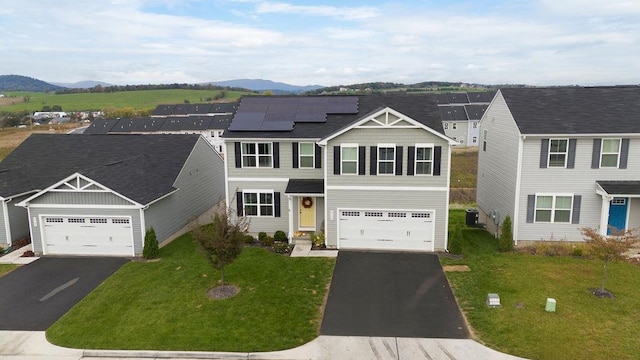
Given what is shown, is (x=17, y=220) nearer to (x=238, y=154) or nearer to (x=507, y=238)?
(x=238, y=154)

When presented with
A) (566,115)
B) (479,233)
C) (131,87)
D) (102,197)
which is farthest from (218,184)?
(131,87)

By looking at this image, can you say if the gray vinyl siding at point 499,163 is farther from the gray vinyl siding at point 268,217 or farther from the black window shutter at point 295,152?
the gray vinyl siding at point 268,217

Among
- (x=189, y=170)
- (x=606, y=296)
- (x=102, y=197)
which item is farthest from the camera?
(x=189, y=170)

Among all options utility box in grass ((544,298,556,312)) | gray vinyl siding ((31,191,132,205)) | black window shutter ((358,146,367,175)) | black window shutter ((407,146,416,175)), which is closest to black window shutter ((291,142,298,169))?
black window shutter ((358,146,367,175))

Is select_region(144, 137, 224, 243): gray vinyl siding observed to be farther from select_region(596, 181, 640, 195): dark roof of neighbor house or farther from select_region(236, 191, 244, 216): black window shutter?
select_region(596, 181, 640, 195): dark roof of neighbor house

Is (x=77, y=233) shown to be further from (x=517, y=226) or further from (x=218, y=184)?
(x=517, y=226)

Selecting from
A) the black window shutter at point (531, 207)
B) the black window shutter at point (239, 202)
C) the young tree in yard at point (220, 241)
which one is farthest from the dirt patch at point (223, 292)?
the black window shutter at point (531, 207)
